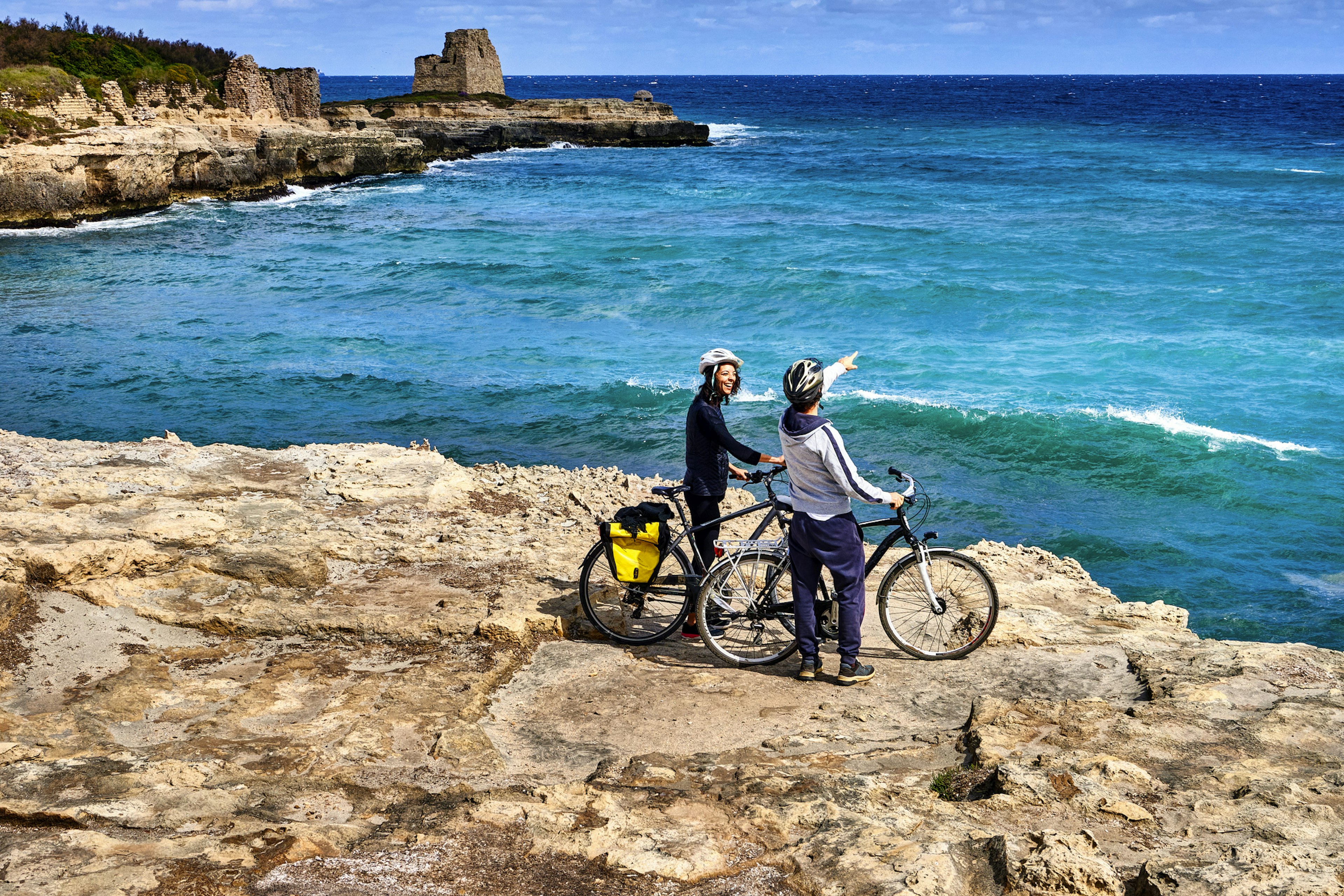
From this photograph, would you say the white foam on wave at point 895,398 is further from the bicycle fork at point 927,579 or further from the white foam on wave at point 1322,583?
the bicycle fork at point 927,579

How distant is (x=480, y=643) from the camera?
5.90 metres

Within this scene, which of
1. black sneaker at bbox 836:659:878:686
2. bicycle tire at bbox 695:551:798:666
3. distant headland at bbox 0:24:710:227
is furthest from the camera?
distant headland at bbox 0:24:710:227

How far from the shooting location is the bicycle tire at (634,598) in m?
6.05

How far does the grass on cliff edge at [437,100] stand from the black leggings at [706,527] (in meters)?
62.8

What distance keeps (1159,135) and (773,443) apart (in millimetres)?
68442

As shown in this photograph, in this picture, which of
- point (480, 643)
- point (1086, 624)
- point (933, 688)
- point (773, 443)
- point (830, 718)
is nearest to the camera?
point (830, 718)

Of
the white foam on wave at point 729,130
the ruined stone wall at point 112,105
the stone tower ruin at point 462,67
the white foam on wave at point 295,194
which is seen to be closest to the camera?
the ruined stone wall at point 112,105

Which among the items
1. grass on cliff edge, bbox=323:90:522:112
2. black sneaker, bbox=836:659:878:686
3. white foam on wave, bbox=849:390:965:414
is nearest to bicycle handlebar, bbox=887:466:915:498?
black sneaker, bbox=836:659:878:686

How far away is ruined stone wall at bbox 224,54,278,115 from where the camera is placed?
144 ft

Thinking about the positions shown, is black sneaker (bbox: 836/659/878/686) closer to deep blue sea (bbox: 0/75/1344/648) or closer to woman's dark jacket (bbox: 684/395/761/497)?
woman's dark jacket (bbox: 684/395/761/497)

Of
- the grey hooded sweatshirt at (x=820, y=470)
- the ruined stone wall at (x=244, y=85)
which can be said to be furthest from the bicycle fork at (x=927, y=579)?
the ruined stone wall at (x=244, y=85)

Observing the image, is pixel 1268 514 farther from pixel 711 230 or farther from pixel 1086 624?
pixel 711 230

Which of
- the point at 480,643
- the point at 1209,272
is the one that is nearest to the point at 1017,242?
the point at 1209,272

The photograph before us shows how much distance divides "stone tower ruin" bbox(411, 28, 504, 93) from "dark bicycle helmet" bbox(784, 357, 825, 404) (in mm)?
71431
